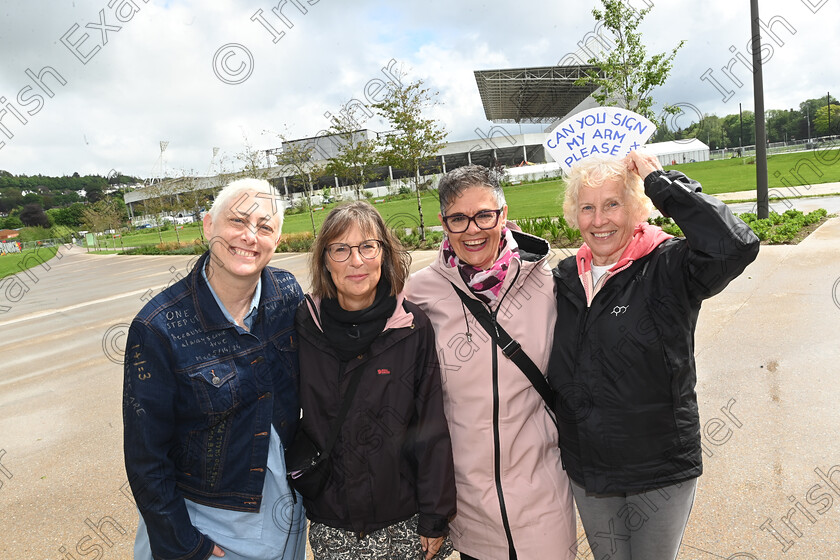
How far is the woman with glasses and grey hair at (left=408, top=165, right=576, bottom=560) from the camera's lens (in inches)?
82.9

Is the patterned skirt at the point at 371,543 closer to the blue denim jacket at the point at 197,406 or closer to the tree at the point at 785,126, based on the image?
the blue denim jacket at the point at 197,406

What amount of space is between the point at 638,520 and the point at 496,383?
812 mm

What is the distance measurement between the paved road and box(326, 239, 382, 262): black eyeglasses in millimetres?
1571

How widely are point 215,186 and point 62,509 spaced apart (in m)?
35.3

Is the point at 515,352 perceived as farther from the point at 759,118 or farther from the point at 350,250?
the point at 759,118

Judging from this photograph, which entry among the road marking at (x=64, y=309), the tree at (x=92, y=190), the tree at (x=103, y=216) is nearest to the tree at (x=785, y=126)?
the tree at (x=103, y=216)

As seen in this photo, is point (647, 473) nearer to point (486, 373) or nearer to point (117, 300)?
point (486, 373)

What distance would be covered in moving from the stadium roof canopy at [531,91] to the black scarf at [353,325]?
3173cm

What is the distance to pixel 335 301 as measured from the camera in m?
2.11

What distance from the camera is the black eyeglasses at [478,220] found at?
7.35 feet

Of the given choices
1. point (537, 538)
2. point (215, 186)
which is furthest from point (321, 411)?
point (215, 186)

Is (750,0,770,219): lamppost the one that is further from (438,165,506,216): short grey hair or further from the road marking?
the road marking

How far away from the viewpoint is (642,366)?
1.94 m

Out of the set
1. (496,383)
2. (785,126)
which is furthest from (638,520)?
→ (785,126)
